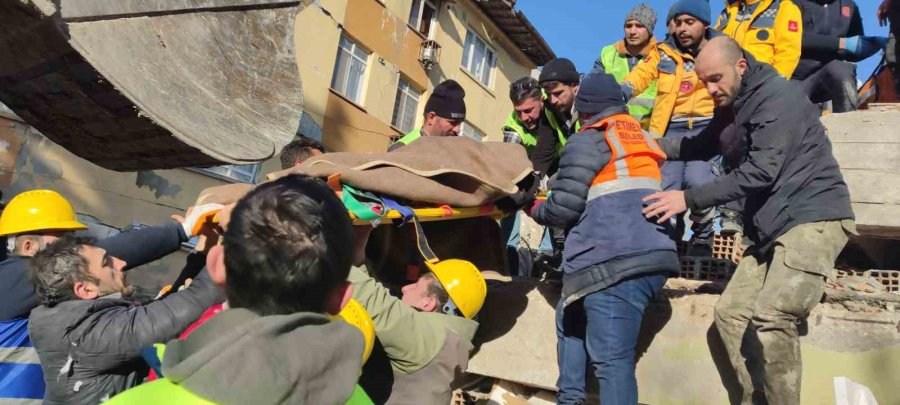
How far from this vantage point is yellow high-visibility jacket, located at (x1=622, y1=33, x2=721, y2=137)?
13.8 feet

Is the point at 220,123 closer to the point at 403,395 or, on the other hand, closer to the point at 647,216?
the point at 403,395

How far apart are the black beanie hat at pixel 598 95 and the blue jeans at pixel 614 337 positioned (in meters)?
0.84

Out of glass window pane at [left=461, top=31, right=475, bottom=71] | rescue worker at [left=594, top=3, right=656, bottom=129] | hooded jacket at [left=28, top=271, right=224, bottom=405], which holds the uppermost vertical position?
glass window pane at [left=461, top=31, right=475, bottom=71]

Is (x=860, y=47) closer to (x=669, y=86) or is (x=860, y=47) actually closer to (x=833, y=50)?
(x=833, y=50)

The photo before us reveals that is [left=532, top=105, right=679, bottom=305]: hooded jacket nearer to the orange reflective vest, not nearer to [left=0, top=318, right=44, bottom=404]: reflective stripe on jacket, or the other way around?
the orange reflective vest

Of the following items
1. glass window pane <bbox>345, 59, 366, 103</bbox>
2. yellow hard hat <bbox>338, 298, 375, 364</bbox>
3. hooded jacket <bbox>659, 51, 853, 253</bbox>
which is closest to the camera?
yellow hard hat <bbox>338, 298, 375, 364</bbox>

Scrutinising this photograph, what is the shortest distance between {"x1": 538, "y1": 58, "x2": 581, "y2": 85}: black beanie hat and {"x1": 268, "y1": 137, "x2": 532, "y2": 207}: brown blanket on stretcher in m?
0.86

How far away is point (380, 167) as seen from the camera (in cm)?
301

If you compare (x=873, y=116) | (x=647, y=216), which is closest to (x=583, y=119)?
(x=647, y=216)

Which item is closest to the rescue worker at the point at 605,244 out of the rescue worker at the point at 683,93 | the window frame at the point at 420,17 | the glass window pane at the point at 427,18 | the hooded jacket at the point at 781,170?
the hooded jacket at the point at 781,170

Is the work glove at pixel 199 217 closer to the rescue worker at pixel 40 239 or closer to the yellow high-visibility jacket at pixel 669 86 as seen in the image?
the rescue worker at pixel 40 239

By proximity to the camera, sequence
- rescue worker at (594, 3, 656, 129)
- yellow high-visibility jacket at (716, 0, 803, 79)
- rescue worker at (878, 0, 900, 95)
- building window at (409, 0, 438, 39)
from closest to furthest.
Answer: yellow high-visibility jacket at (716, 0, 803, 79), rescue worker at (594, 3, 656, 129), rescue worker at (878, 0, 900, 95), building window at (409, 0, 438, 39)

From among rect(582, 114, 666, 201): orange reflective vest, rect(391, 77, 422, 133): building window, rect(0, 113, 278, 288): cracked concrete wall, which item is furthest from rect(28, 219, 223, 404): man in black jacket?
rect(391, 77, 422, 133): building window

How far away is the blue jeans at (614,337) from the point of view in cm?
271
